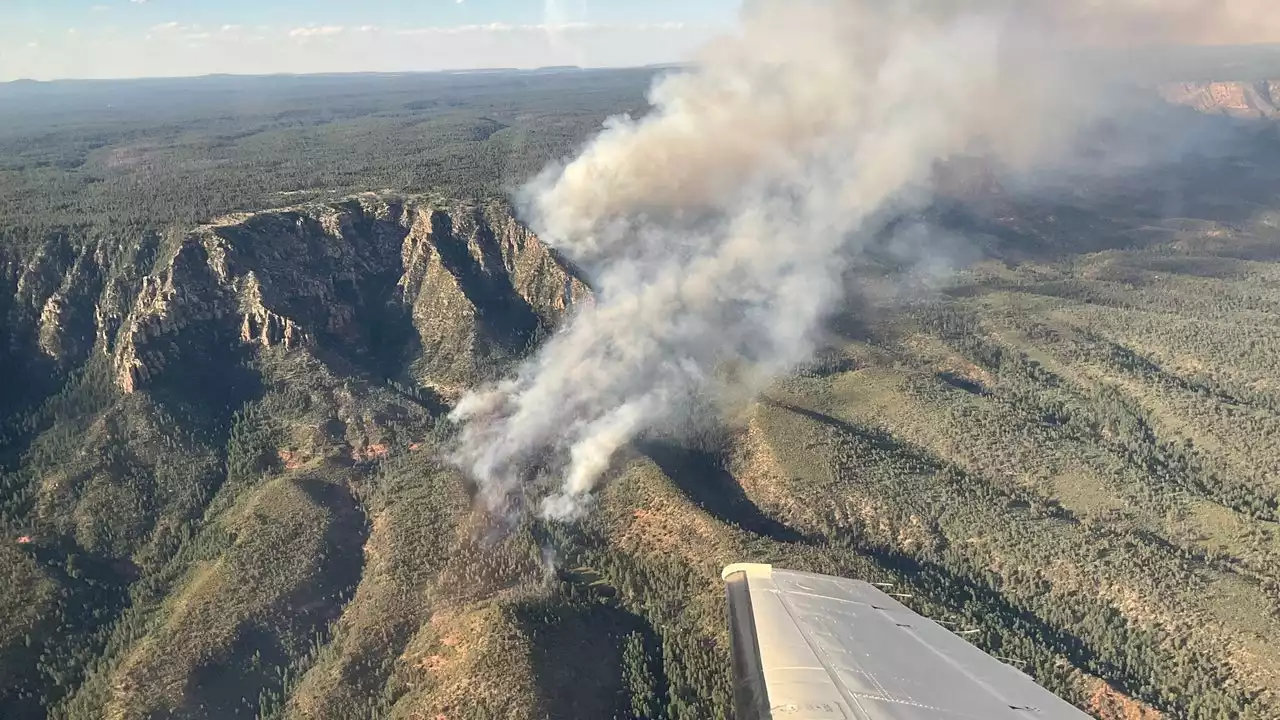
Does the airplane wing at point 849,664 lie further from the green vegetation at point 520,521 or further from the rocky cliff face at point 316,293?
the rocky cliff face at point 316,293

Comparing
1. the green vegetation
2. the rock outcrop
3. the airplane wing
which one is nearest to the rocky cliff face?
the rock outcrop

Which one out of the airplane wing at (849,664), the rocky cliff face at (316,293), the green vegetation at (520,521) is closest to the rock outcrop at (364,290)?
the rocky cliff face at (316,293)

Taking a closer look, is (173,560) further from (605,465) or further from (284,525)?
(605,465)

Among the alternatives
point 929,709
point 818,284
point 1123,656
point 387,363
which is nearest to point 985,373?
point 818,284

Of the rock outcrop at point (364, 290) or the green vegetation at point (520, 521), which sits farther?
the rock outcrop at point (364, 290)

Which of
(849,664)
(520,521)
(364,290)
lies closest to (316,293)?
(364,290)

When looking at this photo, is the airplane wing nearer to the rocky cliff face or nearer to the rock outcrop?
the rock outcrop
